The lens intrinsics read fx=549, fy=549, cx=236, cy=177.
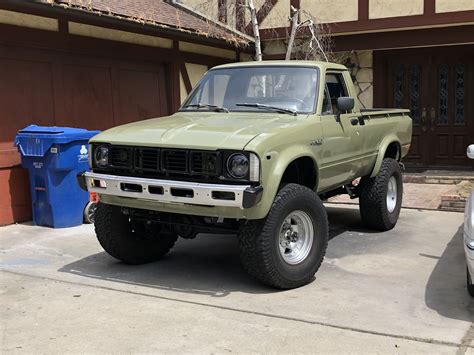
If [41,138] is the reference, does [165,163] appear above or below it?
below

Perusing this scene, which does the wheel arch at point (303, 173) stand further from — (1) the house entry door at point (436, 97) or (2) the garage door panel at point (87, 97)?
(1) the house entry door at point (436, 97)

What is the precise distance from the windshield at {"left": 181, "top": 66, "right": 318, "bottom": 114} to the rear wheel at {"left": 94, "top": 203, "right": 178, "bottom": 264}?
4.56 ft

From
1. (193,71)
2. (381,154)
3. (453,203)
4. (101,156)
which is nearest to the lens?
(101,156)

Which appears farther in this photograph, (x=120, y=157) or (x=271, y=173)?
(x=120, y=157)

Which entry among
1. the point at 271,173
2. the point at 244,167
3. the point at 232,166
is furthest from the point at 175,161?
the point at 271,173

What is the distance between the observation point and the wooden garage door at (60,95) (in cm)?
775

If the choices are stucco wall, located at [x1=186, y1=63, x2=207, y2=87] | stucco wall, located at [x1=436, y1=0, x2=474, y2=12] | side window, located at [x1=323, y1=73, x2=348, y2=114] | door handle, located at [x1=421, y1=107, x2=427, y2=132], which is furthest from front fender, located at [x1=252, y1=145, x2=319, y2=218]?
door handle, located at [x1=421, y1=107, x2=427, y2=132]

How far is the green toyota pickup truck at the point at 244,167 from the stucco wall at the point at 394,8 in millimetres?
5542

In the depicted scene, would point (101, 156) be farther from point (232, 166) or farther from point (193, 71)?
point (193, 71)

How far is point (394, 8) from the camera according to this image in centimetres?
1128

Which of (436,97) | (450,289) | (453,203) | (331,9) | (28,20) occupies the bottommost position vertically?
(450,289)

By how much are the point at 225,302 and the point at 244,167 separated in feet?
3.77

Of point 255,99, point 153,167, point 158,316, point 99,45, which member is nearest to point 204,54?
point 99,45

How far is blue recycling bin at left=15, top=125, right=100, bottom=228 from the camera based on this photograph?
24.0ft
